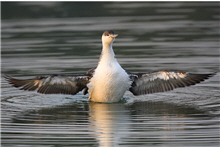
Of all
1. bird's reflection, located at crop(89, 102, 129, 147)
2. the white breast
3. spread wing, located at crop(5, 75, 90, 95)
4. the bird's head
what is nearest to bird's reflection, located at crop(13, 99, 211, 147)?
bird's reflection, located at crop(89, 102, 129, 147)

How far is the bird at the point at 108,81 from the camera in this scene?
39.9 feet

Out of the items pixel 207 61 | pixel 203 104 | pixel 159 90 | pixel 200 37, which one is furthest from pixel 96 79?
pixel 200 37

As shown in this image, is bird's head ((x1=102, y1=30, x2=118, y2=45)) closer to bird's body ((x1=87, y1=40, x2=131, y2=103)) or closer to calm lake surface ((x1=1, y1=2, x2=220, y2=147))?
bird's body ((x1=87, y1=40, x2=131, y2=103))

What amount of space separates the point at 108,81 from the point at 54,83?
1321mm

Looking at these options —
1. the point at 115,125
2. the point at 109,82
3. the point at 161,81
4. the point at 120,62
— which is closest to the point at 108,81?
the point at 109,82

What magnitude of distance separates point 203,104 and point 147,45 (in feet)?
27.7

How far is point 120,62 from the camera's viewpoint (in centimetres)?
1747

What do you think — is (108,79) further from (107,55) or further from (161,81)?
(161,81)

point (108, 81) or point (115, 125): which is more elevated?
point (108, 81)

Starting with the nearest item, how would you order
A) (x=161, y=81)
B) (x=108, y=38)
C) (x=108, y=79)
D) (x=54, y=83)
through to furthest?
1. (x=108, y=79)
2. (x=108, y=38)
3. (x=54, y=83)
4. (x=161, y=81)

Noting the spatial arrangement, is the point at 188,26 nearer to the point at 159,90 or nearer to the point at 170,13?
the point at 170,13

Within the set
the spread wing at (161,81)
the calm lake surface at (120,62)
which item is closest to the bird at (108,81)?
the spread wing at (161,81)

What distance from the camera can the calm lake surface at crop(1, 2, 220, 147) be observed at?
989cm

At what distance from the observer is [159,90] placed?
12.8 meters
